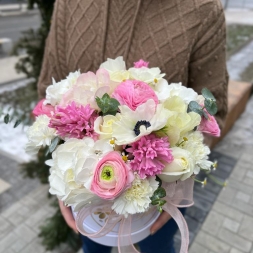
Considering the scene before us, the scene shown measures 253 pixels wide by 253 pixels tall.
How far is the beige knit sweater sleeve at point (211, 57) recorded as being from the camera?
1.03 m

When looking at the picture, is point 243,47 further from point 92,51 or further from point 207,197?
point 92,51

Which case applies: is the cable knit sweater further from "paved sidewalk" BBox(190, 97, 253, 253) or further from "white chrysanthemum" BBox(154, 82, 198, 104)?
"paved sidewalk" BBox(190, 97, 253, 253)

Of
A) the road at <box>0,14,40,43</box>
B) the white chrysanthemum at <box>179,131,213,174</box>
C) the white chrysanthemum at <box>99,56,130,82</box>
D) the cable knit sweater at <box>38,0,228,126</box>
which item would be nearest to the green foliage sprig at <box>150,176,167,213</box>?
the white chrysanthemum at <box>179,131,213,174</box>

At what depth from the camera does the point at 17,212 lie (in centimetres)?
252

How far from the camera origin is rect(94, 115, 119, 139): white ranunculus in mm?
693

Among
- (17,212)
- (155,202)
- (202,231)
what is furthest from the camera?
(17,212)

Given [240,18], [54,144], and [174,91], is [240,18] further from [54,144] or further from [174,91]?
[54,144]

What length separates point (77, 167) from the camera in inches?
26.0

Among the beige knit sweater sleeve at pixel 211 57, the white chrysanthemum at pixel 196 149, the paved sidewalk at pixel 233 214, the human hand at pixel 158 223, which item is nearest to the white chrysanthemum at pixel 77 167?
the white chrysanthemum at pixel 196 149

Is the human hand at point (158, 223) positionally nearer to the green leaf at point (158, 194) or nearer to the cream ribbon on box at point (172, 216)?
the cream ribbon on box at point (172, 216)

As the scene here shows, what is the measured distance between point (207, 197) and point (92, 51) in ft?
6.54

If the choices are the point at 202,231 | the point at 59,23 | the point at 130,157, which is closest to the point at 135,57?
the point at 59,23

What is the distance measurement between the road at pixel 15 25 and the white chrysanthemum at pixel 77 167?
406 inches

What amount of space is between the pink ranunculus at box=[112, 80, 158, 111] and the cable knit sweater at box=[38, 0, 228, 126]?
0.33 m
